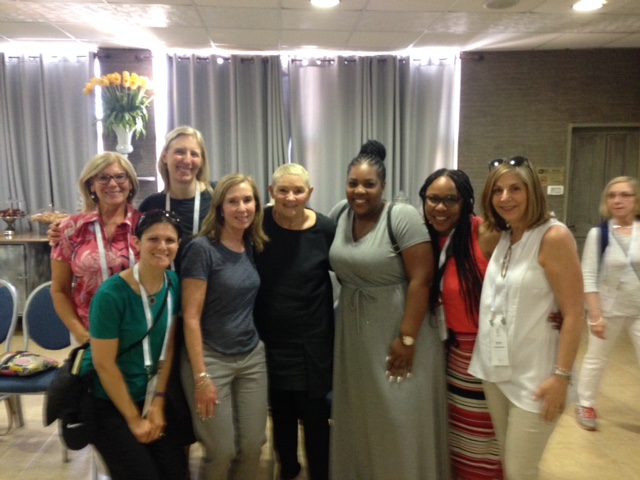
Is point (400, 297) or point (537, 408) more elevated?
point (400, 297)

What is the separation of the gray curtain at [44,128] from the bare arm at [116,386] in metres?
4.14

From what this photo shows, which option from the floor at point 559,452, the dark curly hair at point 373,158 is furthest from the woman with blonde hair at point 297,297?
the floor at point 559,452

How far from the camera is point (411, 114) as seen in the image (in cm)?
539

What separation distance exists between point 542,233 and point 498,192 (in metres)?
0.20

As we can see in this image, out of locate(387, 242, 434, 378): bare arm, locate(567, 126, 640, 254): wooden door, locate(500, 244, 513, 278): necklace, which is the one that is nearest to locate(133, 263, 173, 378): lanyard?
locate(387, 242, 434, 378): bare arm

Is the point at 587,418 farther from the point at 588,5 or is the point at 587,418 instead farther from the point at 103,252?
the point at 588,5

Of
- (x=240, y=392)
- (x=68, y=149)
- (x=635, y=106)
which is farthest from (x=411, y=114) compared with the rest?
(x=240, y=392)

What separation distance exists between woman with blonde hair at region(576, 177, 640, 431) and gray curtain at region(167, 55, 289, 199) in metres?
3.35

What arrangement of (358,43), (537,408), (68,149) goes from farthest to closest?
1. (68,149)
2. (358,43)
3. (537,408)

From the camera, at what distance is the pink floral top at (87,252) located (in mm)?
1868

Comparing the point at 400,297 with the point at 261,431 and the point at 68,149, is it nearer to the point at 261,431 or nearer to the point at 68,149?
the point at 261,431

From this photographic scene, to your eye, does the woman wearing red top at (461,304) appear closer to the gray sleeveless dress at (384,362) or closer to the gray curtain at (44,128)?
the gray sleeveless dress at (384,362)

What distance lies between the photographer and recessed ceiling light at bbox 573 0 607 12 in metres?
3.72

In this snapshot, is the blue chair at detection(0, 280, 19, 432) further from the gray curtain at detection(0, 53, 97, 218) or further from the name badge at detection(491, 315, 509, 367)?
the gray curtain at detection(0, 53, 97, 218)
